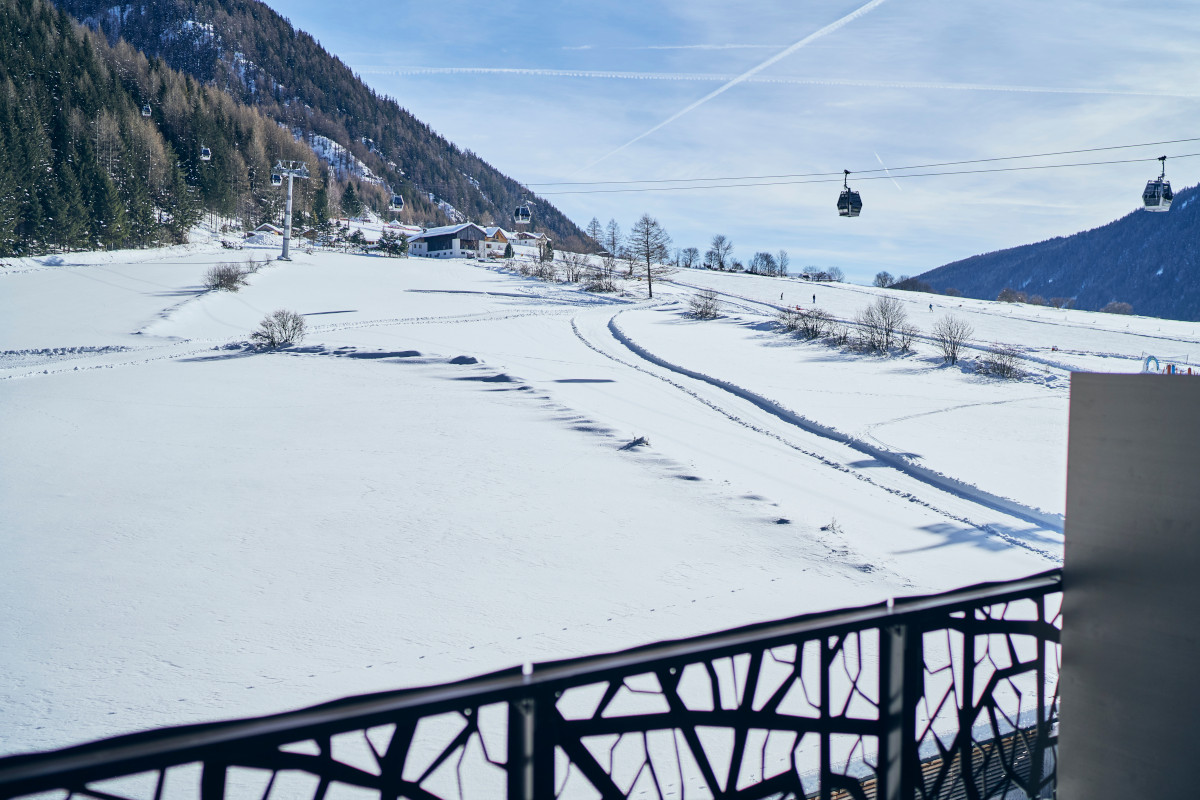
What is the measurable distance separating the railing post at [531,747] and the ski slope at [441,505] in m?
3.82

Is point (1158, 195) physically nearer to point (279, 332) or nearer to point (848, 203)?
point (848, 203)

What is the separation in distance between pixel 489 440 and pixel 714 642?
35.2 ft

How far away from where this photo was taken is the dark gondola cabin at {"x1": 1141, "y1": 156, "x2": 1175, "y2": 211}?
17.5 meters

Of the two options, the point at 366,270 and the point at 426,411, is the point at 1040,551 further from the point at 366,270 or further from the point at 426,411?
the point at 366,270

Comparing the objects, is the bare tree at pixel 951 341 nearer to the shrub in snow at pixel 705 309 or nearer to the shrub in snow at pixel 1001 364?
the shrub in snow at pixel 1001 364

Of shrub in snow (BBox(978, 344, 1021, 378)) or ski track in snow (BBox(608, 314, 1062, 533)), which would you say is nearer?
ski track in snow (BBox(608, 314, 1062, 533))

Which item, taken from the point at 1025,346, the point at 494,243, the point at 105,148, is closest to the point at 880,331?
the point at 1025,346

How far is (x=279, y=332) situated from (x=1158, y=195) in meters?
24.5

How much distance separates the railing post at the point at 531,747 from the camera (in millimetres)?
1452

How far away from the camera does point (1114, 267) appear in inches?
4715

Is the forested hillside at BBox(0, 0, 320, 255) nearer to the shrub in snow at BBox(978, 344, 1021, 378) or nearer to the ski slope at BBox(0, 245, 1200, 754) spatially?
the ski slope at BBox(0, 245, 1200, 754)

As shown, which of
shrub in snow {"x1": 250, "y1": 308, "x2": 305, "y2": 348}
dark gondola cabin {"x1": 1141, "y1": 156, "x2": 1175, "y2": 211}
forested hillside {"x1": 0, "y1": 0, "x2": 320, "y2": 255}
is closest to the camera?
dark gondola cabin {"x1": 1141, "y1": 156, "x2": 1175, "y2": 211}

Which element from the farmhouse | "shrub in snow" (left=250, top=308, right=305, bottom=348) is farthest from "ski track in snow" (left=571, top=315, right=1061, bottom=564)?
the farmhouse

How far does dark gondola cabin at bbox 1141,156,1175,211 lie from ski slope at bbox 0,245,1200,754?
15.8 ft
